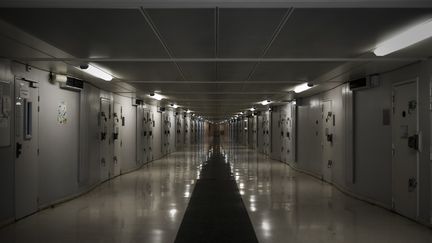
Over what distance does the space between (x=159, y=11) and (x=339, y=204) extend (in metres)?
5.39

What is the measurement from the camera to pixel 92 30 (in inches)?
177

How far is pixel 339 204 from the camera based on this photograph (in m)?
7.46

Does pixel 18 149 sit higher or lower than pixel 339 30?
lower

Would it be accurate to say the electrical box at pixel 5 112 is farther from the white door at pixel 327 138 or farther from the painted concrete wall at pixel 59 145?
the white door at pixel 327 138

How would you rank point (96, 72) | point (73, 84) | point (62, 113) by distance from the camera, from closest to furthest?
1. point (96, 72)
2. point (62, 113)
3. point (73, 84)

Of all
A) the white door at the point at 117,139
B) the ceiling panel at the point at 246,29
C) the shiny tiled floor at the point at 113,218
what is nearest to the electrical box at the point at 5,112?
the shiny tiled floor at the point at 113,218

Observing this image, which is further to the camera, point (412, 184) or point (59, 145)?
point (59, 145)

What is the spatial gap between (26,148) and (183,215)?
2.83 metres

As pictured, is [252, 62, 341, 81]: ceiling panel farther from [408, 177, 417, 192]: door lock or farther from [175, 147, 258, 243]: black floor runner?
[175, 147, 258, 243]: black floor runner

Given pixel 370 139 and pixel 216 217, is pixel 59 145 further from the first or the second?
pixel 370 139

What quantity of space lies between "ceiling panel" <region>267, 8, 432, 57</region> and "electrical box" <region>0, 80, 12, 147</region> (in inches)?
155

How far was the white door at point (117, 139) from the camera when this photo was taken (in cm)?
1127

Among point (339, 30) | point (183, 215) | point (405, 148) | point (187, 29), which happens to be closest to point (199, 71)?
point (183, 215)

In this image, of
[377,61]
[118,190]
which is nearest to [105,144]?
[118,190]
